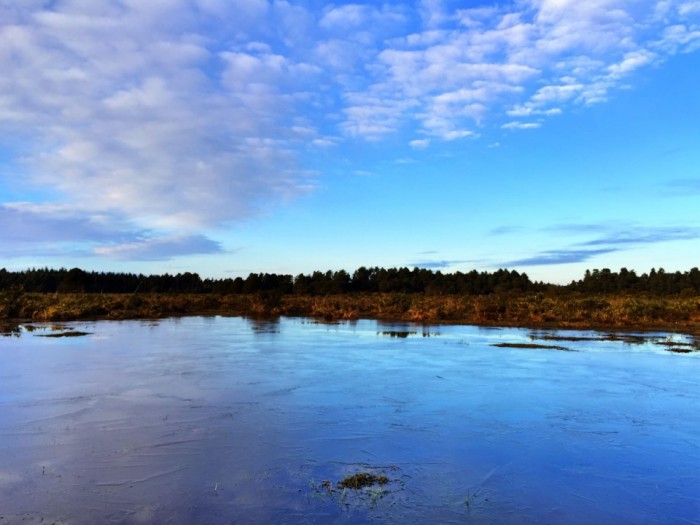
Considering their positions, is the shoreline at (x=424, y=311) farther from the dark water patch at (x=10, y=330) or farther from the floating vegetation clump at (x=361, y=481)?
the floating vegetation clump at (x=361, y=481)

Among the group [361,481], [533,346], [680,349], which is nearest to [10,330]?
[533,346]

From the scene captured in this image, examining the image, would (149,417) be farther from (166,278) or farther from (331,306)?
(166,278)

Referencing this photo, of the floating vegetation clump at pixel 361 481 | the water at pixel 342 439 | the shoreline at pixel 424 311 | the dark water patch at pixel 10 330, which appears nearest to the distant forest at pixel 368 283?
the shoreline at pixel 424 311

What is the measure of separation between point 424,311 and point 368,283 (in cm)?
4418

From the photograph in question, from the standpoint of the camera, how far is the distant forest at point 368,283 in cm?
5650

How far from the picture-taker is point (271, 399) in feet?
27.8

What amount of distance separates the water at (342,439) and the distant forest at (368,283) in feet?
138

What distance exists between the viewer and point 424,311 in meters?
28.8

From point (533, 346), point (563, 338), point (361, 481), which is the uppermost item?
point (563, 338)

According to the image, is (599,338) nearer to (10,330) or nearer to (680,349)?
(680,349)

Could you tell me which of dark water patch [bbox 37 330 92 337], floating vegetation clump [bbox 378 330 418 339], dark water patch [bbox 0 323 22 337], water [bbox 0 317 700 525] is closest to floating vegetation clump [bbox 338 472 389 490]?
water [bbox 0 317 700 525]

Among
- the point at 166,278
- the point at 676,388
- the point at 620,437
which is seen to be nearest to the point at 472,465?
the point at 620,437

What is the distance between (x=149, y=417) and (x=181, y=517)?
132 inches

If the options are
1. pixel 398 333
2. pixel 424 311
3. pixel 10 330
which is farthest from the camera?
pixel 424 311
